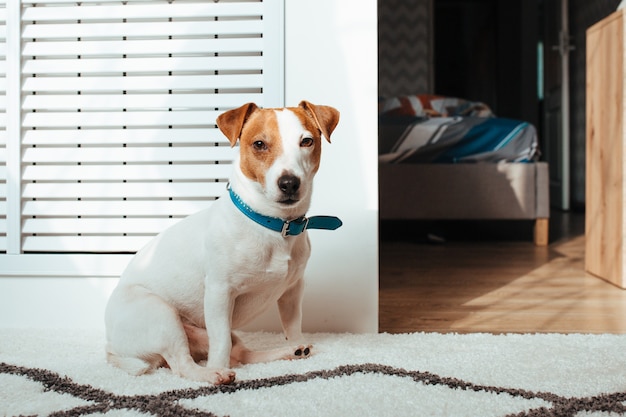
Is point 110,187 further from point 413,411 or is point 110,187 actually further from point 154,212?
point 413,411

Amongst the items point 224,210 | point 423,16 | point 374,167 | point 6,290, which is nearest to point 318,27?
point 374,167

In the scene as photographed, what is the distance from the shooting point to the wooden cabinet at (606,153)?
280 cm

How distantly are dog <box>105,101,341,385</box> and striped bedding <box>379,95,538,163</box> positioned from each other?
107 inches

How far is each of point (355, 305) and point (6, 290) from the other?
1.09m

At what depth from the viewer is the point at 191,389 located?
1.48m

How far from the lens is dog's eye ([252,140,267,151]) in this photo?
159 cm

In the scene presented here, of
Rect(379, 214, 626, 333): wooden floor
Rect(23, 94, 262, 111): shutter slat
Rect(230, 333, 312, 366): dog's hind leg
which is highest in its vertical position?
Rect(23, 94, 262, 111): shutter slat

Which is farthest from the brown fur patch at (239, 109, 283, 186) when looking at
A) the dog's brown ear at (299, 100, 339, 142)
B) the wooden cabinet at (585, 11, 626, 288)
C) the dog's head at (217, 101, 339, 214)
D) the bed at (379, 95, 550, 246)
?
the bed at (379, 95, 550, 246)

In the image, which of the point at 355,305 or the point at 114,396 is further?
the point at 355,305

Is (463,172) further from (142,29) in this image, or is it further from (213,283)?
(213,283)

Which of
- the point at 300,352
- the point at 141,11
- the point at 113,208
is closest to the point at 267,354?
the point at 300,352

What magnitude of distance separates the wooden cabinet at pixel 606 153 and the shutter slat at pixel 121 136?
1.64 m

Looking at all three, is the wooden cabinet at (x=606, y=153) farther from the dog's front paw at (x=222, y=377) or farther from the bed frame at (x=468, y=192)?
the dog's front paw at (x=222, y=377)

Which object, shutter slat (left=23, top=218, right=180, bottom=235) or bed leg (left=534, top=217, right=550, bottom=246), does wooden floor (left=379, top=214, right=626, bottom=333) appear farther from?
shutter slat (left=23, top=218, right=180, bottom=235)
